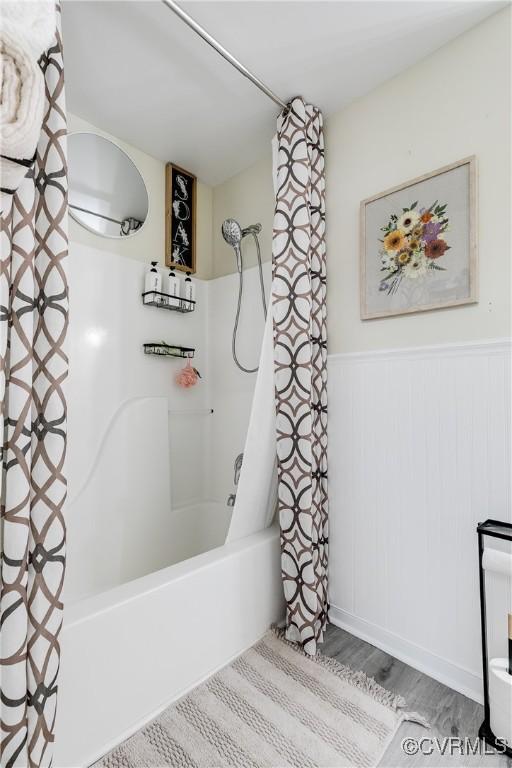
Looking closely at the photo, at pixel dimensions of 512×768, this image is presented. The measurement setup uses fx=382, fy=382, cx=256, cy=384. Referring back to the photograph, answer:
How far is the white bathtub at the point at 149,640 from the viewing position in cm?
105

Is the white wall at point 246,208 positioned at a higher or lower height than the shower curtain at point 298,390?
higher

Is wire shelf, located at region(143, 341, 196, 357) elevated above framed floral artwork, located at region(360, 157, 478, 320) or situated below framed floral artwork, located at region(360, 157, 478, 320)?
below

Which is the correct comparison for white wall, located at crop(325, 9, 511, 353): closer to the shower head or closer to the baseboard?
the shower head

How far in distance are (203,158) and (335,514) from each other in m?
2.02

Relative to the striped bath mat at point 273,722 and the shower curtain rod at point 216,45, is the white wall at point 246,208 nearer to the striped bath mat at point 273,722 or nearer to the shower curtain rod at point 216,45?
the shower curtain rod at point 216,45

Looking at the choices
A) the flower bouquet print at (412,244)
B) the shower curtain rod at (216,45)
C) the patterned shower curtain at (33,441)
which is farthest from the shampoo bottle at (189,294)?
the patterned shower curtain at (33,441)

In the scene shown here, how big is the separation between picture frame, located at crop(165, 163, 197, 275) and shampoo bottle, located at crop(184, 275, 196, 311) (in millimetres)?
97

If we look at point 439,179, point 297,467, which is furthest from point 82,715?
point 439,179

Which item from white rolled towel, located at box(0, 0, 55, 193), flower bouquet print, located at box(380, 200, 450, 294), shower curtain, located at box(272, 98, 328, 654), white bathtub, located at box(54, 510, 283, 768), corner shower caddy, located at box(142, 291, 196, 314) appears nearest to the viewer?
→ white rolled towel, located at box(0, 0, 55, 193)

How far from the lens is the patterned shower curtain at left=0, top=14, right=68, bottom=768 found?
2.83 feet

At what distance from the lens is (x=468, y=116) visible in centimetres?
136

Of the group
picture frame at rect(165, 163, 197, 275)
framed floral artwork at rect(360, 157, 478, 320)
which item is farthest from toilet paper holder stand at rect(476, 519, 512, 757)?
picture frame at rect(165, 163, 197, 275)

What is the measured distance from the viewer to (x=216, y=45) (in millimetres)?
1312

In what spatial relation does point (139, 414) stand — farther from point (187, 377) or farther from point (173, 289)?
point (173, 289)
